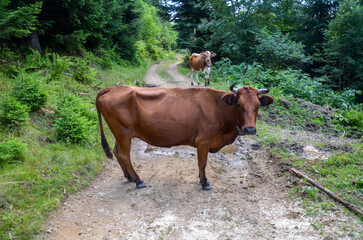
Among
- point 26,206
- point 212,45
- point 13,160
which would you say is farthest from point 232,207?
point 212,45

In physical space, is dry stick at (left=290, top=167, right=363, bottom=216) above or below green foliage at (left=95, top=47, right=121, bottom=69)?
below

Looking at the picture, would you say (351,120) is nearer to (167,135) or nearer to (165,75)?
(167,135)

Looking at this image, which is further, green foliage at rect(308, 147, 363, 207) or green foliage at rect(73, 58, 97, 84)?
green foliage at rect(73, 58, 97, 84)

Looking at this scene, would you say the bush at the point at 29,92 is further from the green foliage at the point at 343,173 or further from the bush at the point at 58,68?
the green foliage at the point at 343,173

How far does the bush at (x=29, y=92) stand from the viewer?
7324mm

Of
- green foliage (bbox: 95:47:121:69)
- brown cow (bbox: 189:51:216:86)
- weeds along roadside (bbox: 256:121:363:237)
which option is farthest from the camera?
brown cow (bbox: 189:51:216:86)

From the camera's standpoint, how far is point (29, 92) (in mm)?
7434

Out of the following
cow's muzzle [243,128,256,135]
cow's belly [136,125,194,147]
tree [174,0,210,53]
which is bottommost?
cow's belly [136,125,194,147]

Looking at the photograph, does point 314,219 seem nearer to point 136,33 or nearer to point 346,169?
point 346,169

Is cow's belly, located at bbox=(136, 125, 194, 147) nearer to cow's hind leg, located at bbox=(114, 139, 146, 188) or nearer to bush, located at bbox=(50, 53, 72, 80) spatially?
cow's hind leg, located at bbox=(114, 139, 146, 188)

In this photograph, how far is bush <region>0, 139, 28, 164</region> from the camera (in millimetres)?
5305

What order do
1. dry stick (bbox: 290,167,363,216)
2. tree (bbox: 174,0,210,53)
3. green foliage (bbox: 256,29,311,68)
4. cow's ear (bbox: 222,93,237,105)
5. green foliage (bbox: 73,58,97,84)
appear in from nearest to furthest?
dry stick (bbox: 290,167,363,216) < cow's ear (bbox: 222,93,237,105) < green foliage (bbox: 73,58,97,84) < green foliage (bbox: 256,29,311,68) < tree (bbox: 174,0,210,53)

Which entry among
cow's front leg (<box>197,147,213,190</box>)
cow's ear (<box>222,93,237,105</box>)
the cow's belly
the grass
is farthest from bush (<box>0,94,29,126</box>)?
the grass

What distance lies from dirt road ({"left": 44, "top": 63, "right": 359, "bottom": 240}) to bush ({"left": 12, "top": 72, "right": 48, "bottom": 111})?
279cm
